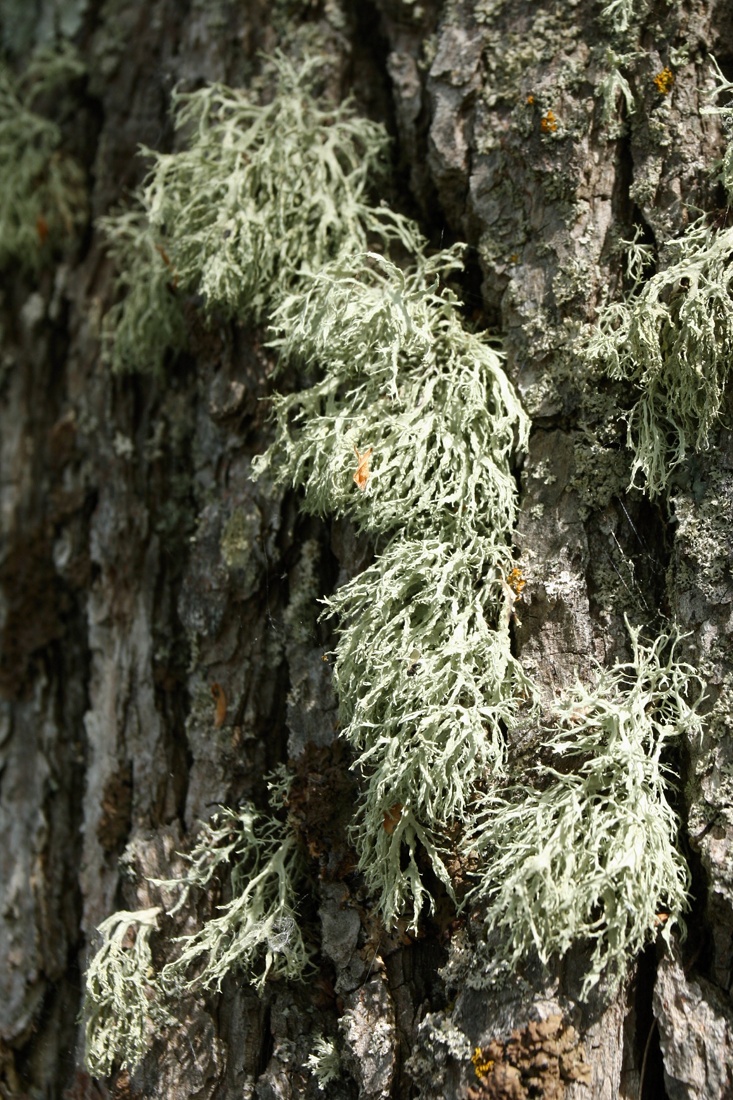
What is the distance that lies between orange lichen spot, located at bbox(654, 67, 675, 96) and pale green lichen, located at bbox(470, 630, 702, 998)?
4.11ft

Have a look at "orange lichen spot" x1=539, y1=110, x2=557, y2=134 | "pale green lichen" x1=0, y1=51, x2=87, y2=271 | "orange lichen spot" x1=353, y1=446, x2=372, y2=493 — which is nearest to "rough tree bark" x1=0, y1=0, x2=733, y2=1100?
"orange lichen spot" x1=539, y1=110, x2=557, y2=134

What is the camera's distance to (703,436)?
76.4 inches

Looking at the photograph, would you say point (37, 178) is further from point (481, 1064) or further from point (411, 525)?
point (481, 1064)

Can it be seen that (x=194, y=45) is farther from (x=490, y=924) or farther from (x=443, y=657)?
(x=490, y=924)

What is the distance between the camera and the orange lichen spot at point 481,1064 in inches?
68.6

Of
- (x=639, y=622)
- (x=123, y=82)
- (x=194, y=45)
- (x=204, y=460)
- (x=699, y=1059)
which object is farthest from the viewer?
(x=123, y=82)

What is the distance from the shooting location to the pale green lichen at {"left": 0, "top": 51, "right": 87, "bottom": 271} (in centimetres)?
301

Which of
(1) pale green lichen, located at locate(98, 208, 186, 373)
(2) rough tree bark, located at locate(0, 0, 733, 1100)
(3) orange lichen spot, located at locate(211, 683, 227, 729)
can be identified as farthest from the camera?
(1) pale green lichen, located at locate(98, 208, 186, 373)

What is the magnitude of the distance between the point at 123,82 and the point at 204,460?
1.41 metres

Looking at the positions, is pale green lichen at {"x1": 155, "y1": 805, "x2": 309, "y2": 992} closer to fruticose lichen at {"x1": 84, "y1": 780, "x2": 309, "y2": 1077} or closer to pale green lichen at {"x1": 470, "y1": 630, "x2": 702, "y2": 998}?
fruticose lichen at {"x1": 84, "y1": 780, "x2": 309, "y2": 1077}

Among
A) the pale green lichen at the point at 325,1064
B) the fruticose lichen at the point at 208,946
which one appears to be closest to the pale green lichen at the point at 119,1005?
A: the fruticose lichen at the point at 208,946

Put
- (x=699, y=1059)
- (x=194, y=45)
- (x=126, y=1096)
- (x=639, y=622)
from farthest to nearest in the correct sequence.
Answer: (x=194, y=45) → (x=126, y=1096) → (x=639, y=622) → (x=699, y=1059)

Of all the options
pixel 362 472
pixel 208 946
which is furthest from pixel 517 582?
pixel 208 946

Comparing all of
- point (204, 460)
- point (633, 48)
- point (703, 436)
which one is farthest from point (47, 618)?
point (633, 48)
